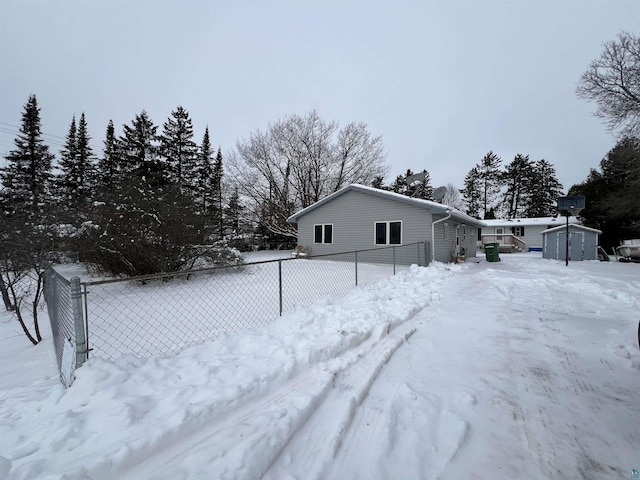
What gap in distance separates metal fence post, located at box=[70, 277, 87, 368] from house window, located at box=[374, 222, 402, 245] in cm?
1191

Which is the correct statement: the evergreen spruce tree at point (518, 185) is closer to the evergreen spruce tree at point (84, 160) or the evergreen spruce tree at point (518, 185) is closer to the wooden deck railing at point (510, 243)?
the wooden deck railing at point (510, 243)

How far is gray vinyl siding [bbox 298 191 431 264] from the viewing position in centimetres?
1221

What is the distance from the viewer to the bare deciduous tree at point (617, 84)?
13.5 meters

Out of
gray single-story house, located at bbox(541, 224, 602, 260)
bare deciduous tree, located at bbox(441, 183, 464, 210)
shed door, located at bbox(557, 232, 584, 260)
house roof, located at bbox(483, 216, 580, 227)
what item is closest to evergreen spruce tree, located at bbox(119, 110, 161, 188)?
gray single-story house, located at bbox(541, 224, 602, 260)

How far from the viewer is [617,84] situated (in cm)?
1406

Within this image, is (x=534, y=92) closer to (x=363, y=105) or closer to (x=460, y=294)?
(x=363, y=105)

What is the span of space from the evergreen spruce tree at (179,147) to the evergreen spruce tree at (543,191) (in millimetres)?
45528

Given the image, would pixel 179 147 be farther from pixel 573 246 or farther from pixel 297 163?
pixel 573 246

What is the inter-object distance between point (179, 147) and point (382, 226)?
25324 millimetres

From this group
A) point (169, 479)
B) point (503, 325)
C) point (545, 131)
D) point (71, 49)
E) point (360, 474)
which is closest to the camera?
point (169, 479)

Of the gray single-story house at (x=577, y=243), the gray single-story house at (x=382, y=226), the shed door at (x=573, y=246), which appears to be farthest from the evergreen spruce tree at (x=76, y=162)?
the shed door at (x=573, y=246)

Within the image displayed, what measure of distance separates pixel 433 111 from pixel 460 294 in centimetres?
2131

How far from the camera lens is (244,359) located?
9.41ft

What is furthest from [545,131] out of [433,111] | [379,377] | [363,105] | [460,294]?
[379,377]
